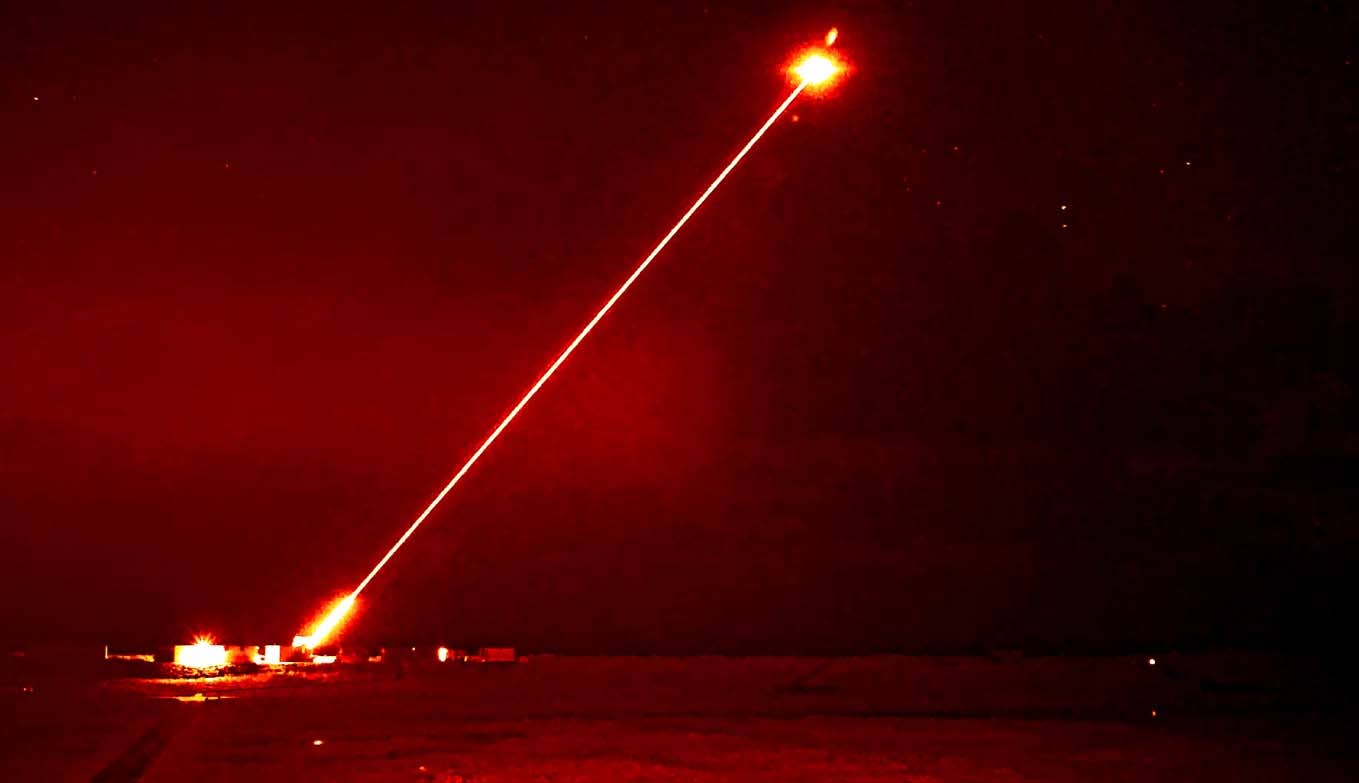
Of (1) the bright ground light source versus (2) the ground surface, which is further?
(1) the bright ground light source

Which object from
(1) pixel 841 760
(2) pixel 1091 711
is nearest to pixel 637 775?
(1) pixel 841 760

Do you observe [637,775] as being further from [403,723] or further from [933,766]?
[403,723]

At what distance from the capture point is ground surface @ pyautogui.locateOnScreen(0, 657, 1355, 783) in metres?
14.4

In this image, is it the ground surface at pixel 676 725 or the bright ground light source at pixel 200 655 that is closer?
the ground surface at pixel 676 725

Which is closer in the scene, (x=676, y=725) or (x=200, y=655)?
(x=676, y=725)

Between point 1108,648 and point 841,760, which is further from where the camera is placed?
point 1108,648

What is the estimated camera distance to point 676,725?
1844 centimetres

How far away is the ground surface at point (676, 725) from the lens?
1438cm

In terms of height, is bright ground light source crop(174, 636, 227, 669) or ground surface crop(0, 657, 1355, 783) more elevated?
bright ground light source crop(174, 636, 227, 669)

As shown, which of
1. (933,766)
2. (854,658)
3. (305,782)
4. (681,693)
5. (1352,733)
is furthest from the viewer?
(854,658)

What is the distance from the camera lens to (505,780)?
13.5 metres

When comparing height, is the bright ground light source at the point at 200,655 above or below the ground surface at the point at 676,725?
above

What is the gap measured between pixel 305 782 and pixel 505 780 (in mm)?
1755

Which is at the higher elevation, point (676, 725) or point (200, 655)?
point (200, 655)
